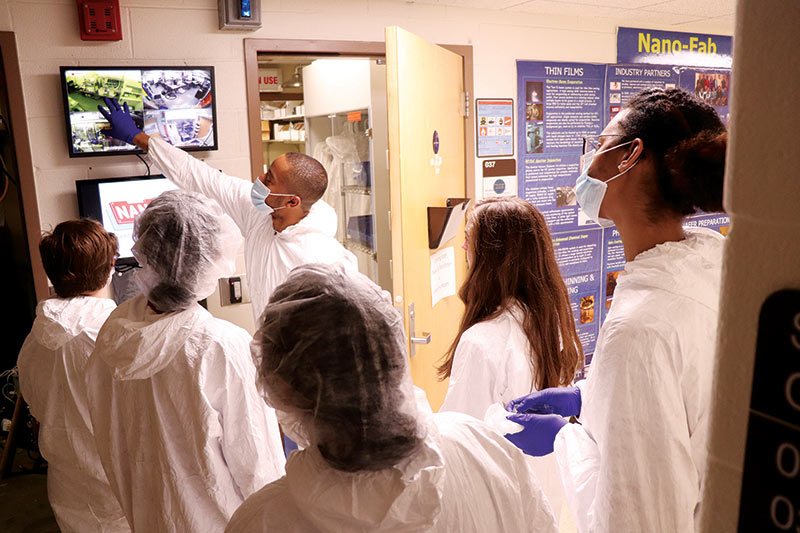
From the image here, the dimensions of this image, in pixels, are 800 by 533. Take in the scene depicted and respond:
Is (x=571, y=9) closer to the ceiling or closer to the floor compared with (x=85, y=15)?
closer to the ceiling

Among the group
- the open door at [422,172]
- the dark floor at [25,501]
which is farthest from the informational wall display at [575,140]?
the dark floor at [25,501]

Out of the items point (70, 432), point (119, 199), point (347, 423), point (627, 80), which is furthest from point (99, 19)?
point (627, 80)

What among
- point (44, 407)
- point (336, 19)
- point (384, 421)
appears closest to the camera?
point (384, 421)

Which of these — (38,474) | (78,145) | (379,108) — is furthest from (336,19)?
(38,474)

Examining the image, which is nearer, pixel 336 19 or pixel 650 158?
pixel 650 158

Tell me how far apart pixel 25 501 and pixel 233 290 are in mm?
1762

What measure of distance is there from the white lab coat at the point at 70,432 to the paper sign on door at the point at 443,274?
141cm

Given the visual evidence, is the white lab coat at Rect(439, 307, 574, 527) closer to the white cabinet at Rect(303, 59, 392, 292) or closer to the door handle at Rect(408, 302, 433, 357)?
the door handle at Rect(408, 302, 433, 357)

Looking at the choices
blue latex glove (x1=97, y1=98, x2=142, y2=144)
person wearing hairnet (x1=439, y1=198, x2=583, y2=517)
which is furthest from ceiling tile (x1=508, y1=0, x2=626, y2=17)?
blue latex glove (x1=97, y1=98, x2=142, y2=144)

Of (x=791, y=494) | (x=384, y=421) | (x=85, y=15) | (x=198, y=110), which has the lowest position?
(x=384, y=421)

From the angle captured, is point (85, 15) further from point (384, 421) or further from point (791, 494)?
point (791, 494)

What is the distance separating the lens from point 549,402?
60.1 inches

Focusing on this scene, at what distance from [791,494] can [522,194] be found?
11.2 feet

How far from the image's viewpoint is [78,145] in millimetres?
2500
